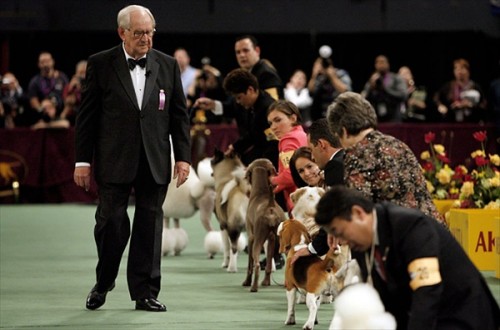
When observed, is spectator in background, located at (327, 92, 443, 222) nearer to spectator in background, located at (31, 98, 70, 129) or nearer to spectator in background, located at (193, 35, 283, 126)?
spectator in background, located at (193, 35, 283, 126)

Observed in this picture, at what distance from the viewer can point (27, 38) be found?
20.7 m

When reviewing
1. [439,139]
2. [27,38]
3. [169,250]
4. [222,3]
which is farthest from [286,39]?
[169,250]

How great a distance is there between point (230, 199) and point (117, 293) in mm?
1435

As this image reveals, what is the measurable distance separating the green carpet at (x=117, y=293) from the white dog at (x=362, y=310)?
8.93ft

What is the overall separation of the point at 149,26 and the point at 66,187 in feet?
31.6

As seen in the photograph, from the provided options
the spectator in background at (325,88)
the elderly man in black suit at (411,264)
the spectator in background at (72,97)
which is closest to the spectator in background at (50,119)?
the spectator in background at (72,97)

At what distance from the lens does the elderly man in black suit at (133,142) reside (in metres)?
7.14

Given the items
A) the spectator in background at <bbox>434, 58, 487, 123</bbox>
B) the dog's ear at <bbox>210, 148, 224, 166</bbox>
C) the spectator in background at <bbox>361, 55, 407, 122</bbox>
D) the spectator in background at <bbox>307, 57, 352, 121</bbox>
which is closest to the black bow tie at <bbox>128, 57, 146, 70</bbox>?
the dog's ear at <bbox>210, 148, 224, 166</bbox>

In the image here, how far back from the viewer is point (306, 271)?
249 inches

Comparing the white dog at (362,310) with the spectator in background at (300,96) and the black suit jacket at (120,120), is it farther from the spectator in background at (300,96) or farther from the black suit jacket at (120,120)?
the spectator in background at (300,96)

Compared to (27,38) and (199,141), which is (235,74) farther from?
(27,38)

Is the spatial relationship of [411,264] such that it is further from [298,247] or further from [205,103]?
[205,103]

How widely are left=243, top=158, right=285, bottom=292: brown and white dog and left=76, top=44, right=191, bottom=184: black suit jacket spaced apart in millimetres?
985

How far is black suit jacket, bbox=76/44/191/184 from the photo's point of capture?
714cm
